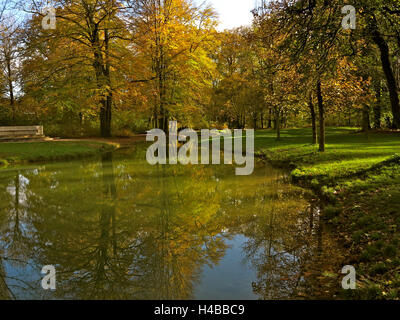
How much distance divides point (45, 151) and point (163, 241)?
54.7 feet

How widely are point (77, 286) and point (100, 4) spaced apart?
26.8 m

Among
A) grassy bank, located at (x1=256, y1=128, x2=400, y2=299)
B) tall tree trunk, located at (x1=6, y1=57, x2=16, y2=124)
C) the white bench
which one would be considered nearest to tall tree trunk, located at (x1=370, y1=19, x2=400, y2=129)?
grassy bank, located at (x1=256, y1=128, x2=400, y2=299)

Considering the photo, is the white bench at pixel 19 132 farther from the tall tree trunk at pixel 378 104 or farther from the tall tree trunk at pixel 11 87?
the tall tree trunk at pixel 378 104

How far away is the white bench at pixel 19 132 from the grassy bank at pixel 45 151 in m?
2.79

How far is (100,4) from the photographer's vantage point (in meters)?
26.1

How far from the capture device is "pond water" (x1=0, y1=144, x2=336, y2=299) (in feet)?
15.1

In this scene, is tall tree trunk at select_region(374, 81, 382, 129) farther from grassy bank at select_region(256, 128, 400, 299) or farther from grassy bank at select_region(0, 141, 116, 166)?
grassy bank at select_region(0, 141, 116, 166)

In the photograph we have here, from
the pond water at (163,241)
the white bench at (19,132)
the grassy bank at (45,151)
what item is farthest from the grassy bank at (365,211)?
the white bench at (19,132)

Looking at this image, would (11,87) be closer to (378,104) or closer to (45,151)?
(45,151)

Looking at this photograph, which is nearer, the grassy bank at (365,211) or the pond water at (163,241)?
the grassy bank at (365,211)

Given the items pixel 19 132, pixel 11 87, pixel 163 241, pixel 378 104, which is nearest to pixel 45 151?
pixel 19 132

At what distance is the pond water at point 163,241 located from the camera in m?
4.61

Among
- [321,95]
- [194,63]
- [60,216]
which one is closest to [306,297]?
[60,216]

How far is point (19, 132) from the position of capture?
24469mm
